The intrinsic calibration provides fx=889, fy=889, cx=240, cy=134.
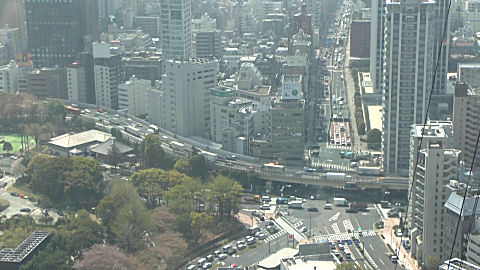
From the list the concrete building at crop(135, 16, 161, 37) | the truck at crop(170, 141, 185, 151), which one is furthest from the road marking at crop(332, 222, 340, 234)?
the concrete building at crop(135, 16, 161, 37)

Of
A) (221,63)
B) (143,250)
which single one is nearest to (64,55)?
(221,63)

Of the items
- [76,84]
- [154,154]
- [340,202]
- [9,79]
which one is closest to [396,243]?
[340,202]

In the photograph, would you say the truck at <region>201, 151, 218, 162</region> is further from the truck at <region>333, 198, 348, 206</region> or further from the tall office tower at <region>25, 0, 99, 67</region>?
the tall office tower at <region>25, 0, 99, 67</region>

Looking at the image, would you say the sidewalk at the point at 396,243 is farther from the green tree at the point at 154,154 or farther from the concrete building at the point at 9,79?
the concrete building at the point at 9,79

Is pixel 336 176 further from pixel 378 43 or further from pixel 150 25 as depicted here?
pixel 150 25

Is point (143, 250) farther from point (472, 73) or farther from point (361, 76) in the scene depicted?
point (361, 76)

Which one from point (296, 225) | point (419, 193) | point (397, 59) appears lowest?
point (296, 225)
